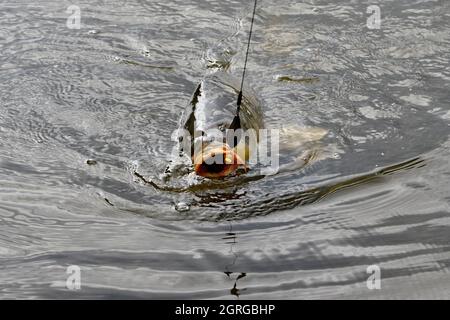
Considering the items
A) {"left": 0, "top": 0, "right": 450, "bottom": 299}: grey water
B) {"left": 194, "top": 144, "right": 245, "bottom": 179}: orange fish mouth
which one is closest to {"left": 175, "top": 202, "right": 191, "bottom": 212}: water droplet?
{"left": 0, "top": 0, "right": 450, "bottom": 299}: grey water

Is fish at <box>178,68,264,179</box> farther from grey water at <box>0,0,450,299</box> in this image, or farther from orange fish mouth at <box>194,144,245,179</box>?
grey water at <box>0,0,450,299</box>

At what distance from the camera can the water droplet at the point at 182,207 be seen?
360 cm

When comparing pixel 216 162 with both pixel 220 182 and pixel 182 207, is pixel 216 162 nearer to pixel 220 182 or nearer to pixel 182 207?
pixel 220 182

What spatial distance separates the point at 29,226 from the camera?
357cm

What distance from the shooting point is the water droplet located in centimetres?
360

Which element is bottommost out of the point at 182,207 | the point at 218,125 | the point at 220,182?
the point at 182,207

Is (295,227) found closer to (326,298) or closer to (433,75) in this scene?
(326,298)

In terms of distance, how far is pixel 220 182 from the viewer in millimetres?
3744

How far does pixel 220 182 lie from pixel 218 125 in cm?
38

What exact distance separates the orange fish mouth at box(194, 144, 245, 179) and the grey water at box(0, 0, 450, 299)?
9 cm

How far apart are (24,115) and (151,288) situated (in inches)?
83.3

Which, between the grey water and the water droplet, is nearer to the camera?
the grey water

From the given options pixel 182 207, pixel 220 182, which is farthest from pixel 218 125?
pixel 182 207

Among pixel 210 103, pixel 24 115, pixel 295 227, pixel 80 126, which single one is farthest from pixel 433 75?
pixel 24 115
